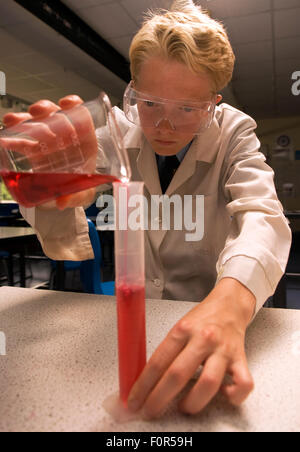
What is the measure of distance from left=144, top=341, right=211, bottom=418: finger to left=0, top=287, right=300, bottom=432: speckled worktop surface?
28mm

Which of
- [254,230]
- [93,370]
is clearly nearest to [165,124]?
[254,230]

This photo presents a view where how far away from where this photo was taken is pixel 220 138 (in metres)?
1.11

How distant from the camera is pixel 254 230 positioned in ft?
Result: 2.42

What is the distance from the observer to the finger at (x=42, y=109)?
1.76 feet

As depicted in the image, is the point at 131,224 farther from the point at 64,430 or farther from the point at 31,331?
the point at 31,331

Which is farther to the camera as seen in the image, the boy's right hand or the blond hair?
the blond hair

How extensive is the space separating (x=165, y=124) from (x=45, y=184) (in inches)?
18.3

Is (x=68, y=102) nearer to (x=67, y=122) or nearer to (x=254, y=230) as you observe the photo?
(x=67, y=122)

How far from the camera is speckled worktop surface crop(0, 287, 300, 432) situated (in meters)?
0.44

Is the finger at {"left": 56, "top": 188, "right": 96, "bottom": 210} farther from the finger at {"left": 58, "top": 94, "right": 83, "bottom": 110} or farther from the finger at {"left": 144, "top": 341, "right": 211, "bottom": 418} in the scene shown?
the finger at {"left": 144, "top": 341, "right": 211, "bottom": 418}

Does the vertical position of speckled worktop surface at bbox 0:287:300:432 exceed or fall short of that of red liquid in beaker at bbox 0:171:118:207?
it falls short

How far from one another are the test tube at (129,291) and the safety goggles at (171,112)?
472 mm

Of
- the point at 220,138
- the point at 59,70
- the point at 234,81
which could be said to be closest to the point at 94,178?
the point at 220,138

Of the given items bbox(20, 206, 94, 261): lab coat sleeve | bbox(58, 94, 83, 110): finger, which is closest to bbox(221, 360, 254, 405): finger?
bbox(58, 94, 83, 110): finger
